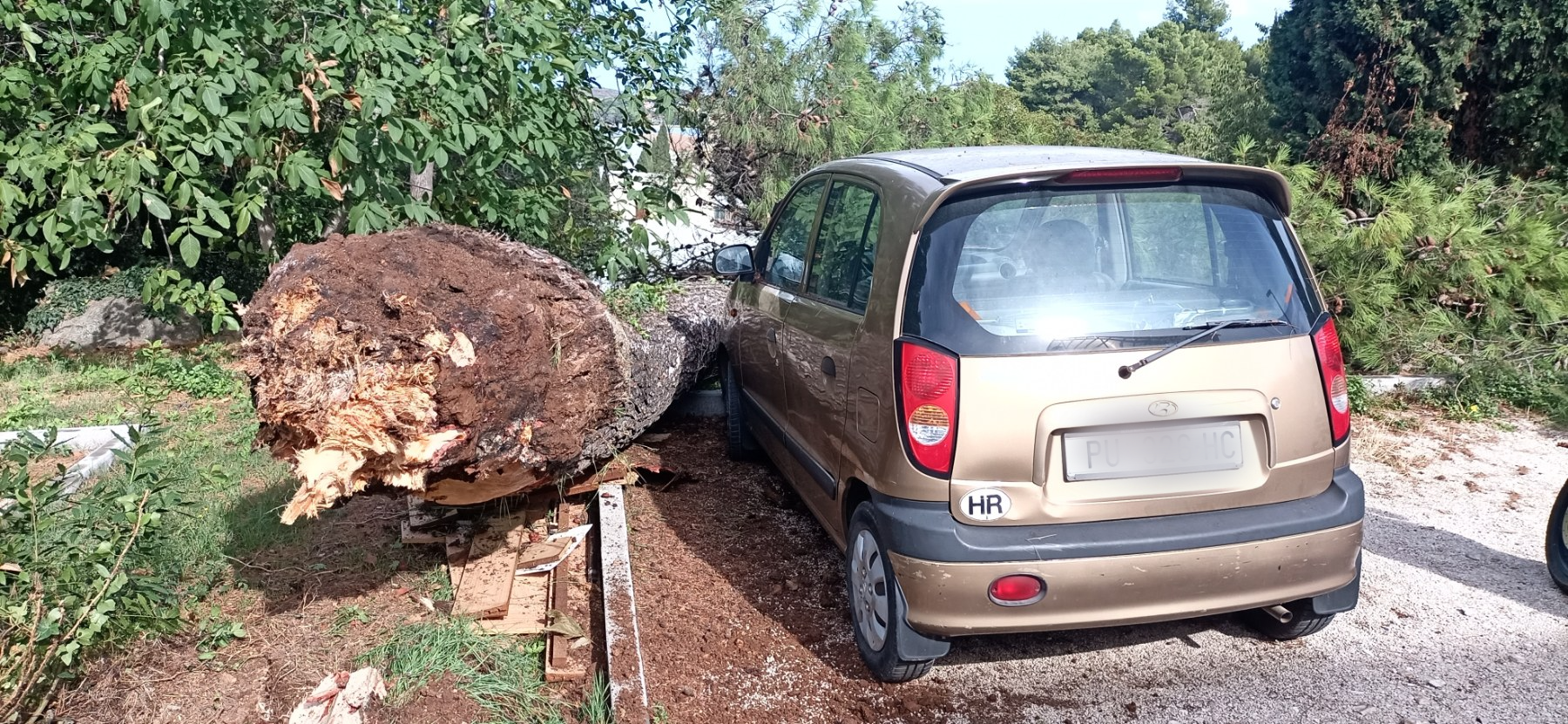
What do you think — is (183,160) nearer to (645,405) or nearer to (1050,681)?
(645,405)

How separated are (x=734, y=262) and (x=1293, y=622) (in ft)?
10.2

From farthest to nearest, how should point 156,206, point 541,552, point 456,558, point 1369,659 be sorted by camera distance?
point 156,206, point 541,552, point 456,558, point 1369,659

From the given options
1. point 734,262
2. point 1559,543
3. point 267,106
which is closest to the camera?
point 1559,543

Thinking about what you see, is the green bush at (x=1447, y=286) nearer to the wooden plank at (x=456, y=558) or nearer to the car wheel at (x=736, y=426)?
the car wheel at (x=736, y=426)

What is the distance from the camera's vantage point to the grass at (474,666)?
10.7 ft

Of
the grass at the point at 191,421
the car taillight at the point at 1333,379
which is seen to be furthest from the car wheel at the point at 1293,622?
the grass at the point at 191,421

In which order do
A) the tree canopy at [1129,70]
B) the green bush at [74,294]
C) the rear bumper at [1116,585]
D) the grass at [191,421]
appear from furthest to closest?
the tree canopy at [1129,70]
the green bush at [74,294]
the grass at [191,421]
the rear bumper at [1116,585]

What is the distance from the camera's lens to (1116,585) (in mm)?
2908

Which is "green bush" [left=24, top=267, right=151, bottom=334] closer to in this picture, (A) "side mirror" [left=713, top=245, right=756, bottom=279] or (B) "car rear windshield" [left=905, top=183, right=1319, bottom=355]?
(A) "side mirror" [left=713, top=245, right=756, bottom=279]

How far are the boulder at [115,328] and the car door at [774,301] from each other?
7.33m

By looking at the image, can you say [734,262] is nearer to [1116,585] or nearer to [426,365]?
[426,365]

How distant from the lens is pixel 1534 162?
9055mm

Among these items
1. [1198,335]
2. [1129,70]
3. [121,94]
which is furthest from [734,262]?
[1129,70]

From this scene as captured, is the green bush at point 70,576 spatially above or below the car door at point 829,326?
below
